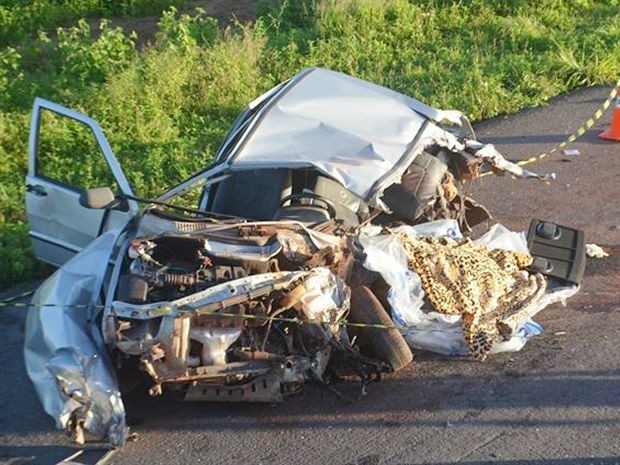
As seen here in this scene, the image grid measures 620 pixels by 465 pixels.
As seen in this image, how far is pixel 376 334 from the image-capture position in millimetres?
6875

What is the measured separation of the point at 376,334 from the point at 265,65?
6.65m

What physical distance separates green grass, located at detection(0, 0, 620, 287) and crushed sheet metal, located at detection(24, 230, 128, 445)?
2452 millimetres

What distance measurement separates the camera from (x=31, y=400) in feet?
23.1

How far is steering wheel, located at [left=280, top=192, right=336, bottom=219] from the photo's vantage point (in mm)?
7430

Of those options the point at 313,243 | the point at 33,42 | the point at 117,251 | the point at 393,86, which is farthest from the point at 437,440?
the point at 33,42

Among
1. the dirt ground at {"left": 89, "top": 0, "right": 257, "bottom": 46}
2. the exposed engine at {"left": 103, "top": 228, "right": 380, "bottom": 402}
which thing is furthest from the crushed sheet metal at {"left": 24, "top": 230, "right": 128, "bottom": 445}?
the dirt ground at {"left": 89, "top": 0, "right": 257, "bottom": 46}

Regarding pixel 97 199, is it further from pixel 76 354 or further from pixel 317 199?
pixel 317 199

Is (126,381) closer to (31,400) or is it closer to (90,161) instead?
(31,400)

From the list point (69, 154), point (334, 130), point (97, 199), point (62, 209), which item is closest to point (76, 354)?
point (97, 199)

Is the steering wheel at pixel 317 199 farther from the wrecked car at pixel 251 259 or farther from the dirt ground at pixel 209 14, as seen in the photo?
the dirt ground at pixel 209 14

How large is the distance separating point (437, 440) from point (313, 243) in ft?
5.08

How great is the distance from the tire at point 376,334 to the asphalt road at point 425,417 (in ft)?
0.76

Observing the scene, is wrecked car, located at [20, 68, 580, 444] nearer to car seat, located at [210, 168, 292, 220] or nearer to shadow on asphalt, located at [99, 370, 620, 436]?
car seat, located at [210, 168, 292, 220]

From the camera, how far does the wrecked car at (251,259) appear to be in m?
6.32
